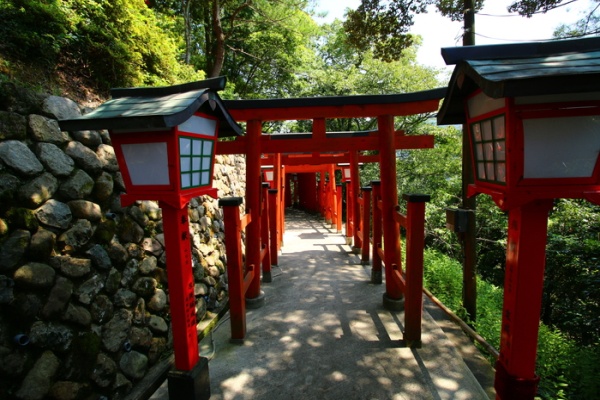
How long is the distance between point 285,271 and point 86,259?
4.00m

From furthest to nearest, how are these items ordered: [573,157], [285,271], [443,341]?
1. [285,271]
2. [443,341]
3. [573,157]

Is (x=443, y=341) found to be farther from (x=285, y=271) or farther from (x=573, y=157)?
(x=285, y=271)

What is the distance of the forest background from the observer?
373 cm

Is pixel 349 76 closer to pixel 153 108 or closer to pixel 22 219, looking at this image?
pixel 153 108

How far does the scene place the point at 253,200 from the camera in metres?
4.52

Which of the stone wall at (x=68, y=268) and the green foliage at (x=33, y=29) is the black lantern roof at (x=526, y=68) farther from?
the green foliage at (x=33, y=29)

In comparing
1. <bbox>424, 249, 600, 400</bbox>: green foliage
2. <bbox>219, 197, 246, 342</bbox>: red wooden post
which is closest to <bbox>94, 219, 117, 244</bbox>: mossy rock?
<bbox>219, 197, 246, 342</bbox>: red wooden post

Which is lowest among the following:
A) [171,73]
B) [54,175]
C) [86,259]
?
[86,259]

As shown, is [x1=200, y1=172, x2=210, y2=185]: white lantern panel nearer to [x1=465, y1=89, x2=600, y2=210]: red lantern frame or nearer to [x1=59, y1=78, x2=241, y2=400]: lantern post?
[x1=59, y1=78, x2=241, y2=400]: lantern post

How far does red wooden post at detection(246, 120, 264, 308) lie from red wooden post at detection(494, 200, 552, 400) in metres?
3.13

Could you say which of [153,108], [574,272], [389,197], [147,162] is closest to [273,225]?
[389,197]

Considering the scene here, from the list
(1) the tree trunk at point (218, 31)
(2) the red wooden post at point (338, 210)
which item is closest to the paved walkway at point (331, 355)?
(2) the red wooden post at point (338, 210)

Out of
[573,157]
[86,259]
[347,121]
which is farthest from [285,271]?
[347,121]

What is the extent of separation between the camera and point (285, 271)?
652 cm
